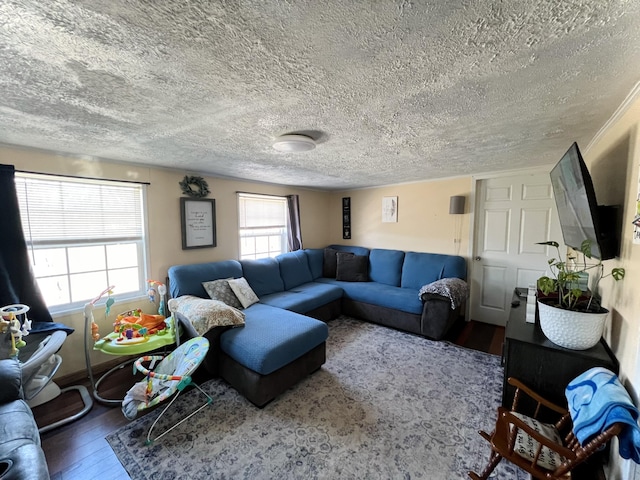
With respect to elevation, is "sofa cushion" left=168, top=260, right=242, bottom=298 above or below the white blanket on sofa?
above

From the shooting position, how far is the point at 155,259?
293 cm

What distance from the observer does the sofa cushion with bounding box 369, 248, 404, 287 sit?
406cm

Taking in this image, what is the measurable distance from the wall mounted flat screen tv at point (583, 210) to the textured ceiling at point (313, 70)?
34 cm

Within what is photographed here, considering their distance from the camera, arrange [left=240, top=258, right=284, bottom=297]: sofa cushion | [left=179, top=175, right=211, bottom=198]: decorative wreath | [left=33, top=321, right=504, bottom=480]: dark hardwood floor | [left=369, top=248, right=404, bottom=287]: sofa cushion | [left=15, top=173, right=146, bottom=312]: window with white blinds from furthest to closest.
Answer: [left=369, top=248, right=404, bottom=287]: sofa cushion, [left=240, top=258, right=284, bottom=297]: sofa cushion, [left=179, top=175, right=211, bottom=198]: decorative wreath, [left=15, top=173, right=146, bottom=312]: window with white blinds, [left=33, top=321, right=504, bottom=480]: dark hardwood floor

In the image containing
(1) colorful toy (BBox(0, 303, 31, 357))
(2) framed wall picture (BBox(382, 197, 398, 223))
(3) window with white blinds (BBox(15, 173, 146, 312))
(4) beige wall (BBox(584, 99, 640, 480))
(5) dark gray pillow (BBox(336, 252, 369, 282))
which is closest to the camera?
(4) beige wall (BBox(584, 99, 640, 480))

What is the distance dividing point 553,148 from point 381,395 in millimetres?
2673

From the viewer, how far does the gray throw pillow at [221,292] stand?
9.56 ft

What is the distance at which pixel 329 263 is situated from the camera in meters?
4.54

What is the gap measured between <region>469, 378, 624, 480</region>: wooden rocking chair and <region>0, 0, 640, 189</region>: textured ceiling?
1466mm

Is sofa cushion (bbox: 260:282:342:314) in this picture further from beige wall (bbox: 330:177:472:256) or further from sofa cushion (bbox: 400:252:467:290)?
beige wall (bbox: 330:177:472:256)

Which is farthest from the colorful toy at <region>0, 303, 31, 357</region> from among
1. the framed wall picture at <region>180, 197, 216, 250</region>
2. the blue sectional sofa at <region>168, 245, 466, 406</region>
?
the framed wall picture at <region>180, 197, 216, 250</region>

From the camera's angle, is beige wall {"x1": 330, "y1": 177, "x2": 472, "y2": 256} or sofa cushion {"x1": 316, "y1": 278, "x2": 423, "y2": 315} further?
beige wall {"x1": 330, "y1": 177, "x2": 472, "y2": 256}

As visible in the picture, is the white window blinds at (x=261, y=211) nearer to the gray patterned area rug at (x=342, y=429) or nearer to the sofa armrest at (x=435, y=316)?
A: the gray patterned area rug at (x=342, y=429)

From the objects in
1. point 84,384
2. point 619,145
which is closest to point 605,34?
point 619,145
